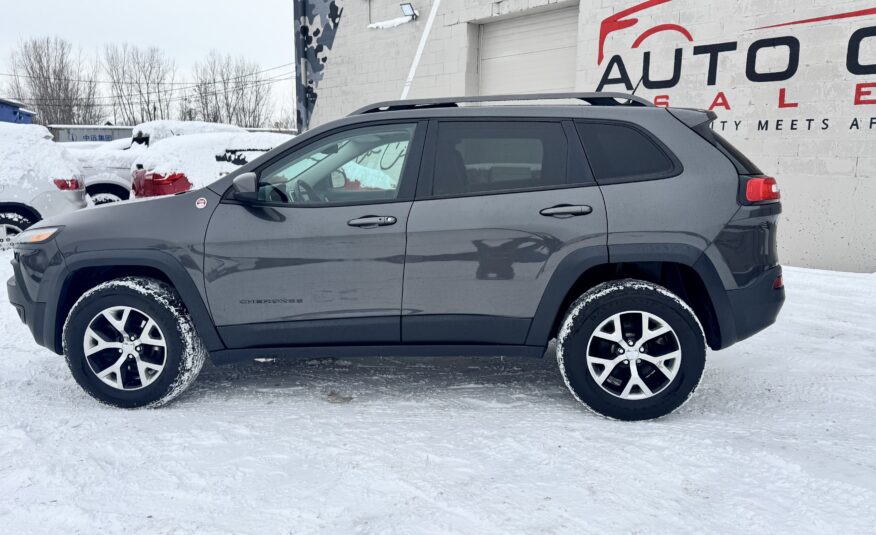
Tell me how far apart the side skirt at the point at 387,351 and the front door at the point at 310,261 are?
0.04 m

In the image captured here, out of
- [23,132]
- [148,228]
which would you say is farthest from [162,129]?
[148,228]

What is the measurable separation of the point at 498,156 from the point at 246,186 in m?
1.34

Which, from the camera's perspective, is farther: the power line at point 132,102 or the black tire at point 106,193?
the power line at point 132,102

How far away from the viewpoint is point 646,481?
8.56ft

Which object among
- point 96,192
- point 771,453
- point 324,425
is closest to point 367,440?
point 324,425

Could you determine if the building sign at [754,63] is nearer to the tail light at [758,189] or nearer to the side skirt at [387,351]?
the tail light at [758,189]

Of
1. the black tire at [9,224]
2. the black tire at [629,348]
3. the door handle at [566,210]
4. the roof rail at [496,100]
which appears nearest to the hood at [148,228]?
the roof rail at [496,100]

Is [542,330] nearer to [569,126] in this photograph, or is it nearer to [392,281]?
[392,281]

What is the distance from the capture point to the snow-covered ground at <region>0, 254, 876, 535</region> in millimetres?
2361

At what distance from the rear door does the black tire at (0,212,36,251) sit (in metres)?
6.58

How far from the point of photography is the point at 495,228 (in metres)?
3.17

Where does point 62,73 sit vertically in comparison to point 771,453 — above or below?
above

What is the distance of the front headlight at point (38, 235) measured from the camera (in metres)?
3.41

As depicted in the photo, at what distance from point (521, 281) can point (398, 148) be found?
1.04m
